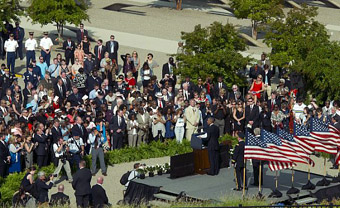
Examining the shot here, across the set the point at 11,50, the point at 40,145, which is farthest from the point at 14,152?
the point at 11,50

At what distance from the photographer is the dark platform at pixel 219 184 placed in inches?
1067

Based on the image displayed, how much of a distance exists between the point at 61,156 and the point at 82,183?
305 centimetres

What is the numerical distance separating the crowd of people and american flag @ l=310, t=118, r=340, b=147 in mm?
3101

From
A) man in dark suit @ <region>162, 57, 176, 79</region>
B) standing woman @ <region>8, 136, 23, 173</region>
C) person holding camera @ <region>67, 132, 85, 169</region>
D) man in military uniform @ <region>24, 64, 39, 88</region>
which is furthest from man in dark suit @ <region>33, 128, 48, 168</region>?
man in dark suit @ <region>162, 57, 176, 79</region>

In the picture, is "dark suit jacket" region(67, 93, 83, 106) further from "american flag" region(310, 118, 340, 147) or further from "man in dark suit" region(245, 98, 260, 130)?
"american flag" region(310, 118, 340, 147)

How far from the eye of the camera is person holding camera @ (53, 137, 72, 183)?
94.4 feet

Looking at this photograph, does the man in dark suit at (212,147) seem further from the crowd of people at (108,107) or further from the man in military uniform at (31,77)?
the man in military uniform at (31,77)

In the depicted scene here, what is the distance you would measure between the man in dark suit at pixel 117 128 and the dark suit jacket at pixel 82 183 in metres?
5.47

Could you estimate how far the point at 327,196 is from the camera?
27203mm

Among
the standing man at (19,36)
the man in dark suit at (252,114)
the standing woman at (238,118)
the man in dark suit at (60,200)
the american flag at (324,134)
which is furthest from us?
the standing man at (19,36)

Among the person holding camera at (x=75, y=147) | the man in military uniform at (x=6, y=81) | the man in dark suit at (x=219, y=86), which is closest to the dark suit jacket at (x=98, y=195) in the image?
the person holding camera at (x=75, y=147)

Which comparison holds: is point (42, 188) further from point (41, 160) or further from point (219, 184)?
point (219, 184)

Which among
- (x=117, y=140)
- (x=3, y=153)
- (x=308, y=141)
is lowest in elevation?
(x=117, y=140)

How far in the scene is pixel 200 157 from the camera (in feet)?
96.1
